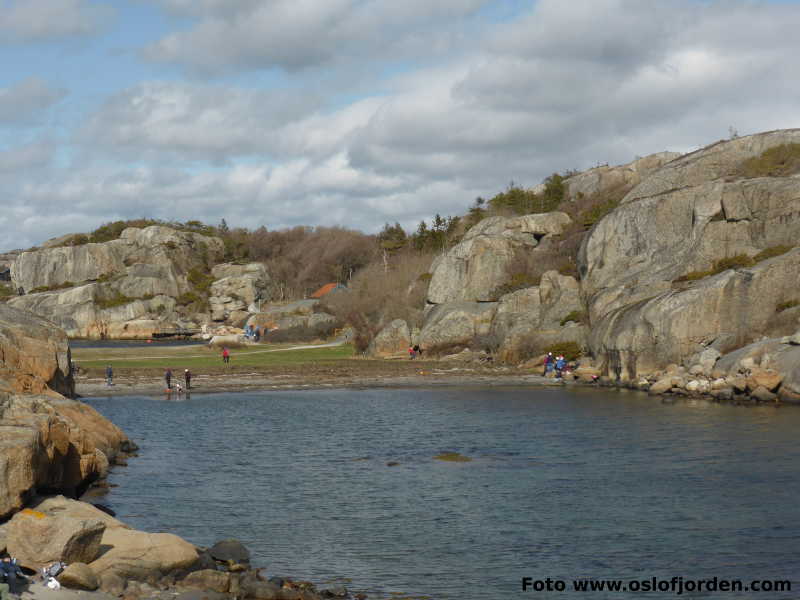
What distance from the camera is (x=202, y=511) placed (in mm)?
24344

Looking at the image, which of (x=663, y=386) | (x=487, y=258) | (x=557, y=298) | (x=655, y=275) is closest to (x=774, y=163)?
(x=655, y=275)

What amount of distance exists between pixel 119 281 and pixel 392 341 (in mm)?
73252

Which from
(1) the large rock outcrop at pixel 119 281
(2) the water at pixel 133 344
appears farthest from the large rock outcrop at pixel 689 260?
(1) the large rock outcrop at pixel 119 281

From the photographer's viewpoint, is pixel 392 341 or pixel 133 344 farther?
pixel 133 344

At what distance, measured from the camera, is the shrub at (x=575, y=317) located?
71250 millimetres

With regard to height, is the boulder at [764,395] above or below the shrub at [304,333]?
below

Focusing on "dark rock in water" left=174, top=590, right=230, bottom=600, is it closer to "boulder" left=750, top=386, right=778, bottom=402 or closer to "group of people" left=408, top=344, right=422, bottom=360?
"boulder" left=750, top=386, right=778, bottom=402

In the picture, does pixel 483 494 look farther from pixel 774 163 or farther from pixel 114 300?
pixel 114 300

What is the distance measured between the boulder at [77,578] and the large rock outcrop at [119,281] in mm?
125075

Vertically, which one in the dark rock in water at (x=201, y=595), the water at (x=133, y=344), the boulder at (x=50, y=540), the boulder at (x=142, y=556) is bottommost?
the dark rock in water at (x=201, y=595)

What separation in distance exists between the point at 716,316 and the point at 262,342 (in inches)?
2395

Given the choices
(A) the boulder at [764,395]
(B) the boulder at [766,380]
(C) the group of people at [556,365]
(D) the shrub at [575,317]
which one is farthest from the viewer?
(D) the shrub at [575,317]

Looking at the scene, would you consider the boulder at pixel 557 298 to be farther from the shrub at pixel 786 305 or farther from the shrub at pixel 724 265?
the shrub at pixel 786 305

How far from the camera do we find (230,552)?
752 inches
